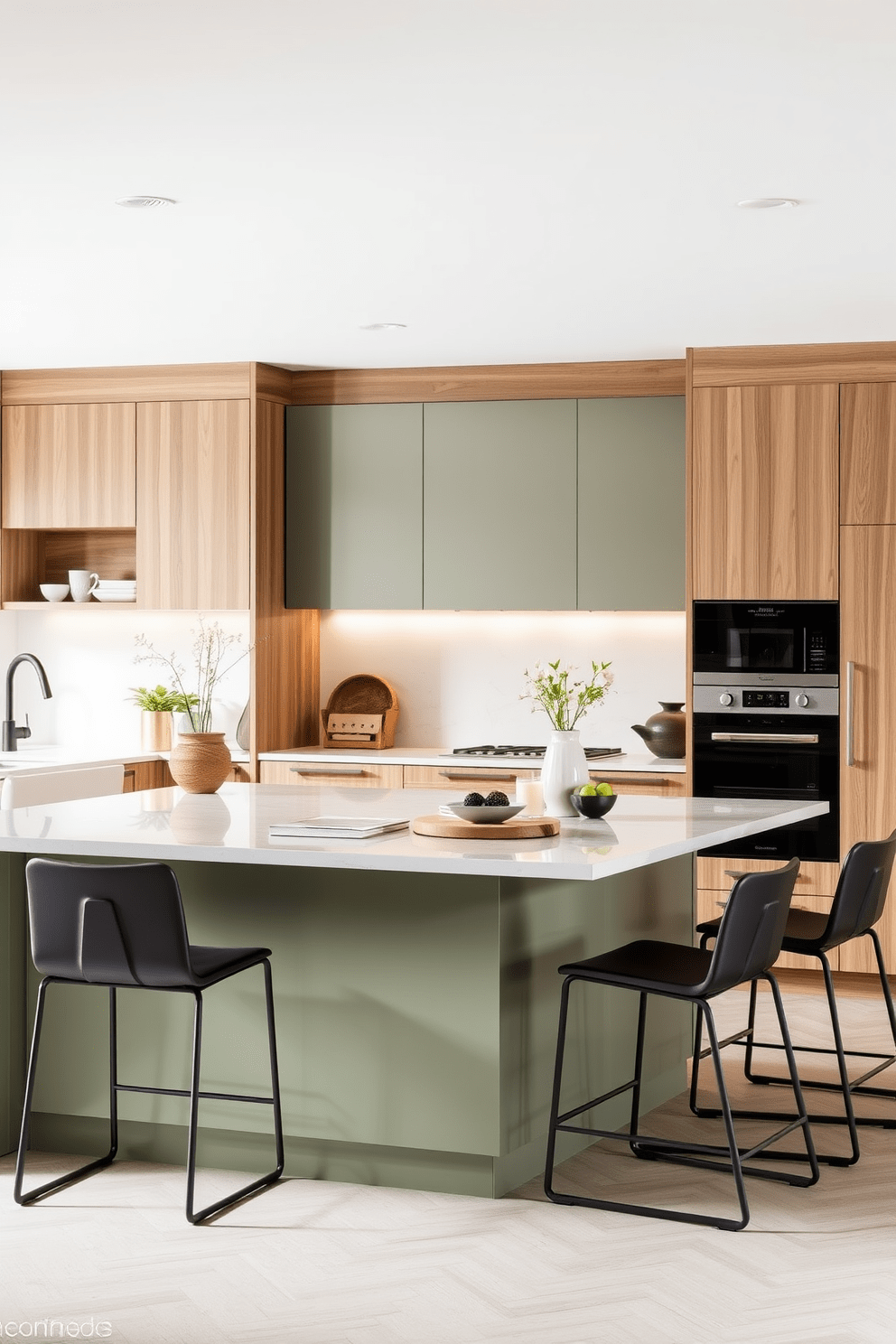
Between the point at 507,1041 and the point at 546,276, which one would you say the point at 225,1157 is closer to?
the point at 507,1041

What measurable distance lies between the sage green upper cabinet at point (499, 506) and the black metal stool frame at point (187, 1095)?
299 centimetres

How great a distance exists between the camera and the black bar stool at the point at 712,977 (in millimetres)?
3500

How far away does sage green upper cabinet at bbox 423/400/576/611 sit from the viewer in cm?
650

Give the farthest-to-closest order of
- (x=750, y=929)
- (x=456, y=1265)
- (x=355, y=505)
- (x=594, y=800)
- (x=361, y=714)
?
1. (x=361, y=714)
2. (x=355, y=505)
3. (x=594, y=800)
4. (x=750, y=929)
5. (x=456, y=1265)

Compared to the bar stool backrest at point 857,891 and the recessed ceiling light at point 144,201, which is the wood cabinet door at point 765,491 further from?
the recessed ceiling light at point 144,201

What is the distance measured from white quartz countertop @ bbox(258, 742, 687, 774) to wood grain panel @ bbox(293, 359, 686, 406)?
149cm

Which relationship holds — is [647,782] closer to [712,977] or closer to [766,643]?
[766,643]

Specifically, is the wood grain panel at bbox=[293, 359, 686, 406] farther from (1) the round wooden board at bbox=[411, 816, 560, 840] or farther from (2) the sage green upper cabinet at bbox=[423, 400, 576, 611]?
(1) the round wooden board at bbox=[411, 816, 560, 840]

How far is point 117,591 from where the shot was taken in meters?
6.88

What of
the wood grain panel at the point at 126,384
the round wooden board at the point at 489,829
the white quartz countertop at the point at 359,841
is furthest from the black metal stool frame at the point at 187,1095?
the wood grain panel at the point at 126,384

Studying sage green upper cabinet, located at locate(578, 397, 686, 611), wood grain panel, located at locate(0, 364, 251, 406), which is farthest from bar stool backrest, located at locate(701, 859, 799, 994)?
wood grain panel, located at locate(0, 364, 251, 406)

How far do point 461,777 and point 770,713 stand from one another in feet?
4.11

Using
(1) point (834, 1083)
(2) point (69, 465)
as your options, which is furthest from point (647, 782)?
(2) point (69, 465)

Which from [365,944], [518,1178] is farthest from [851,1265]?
[365,944]
